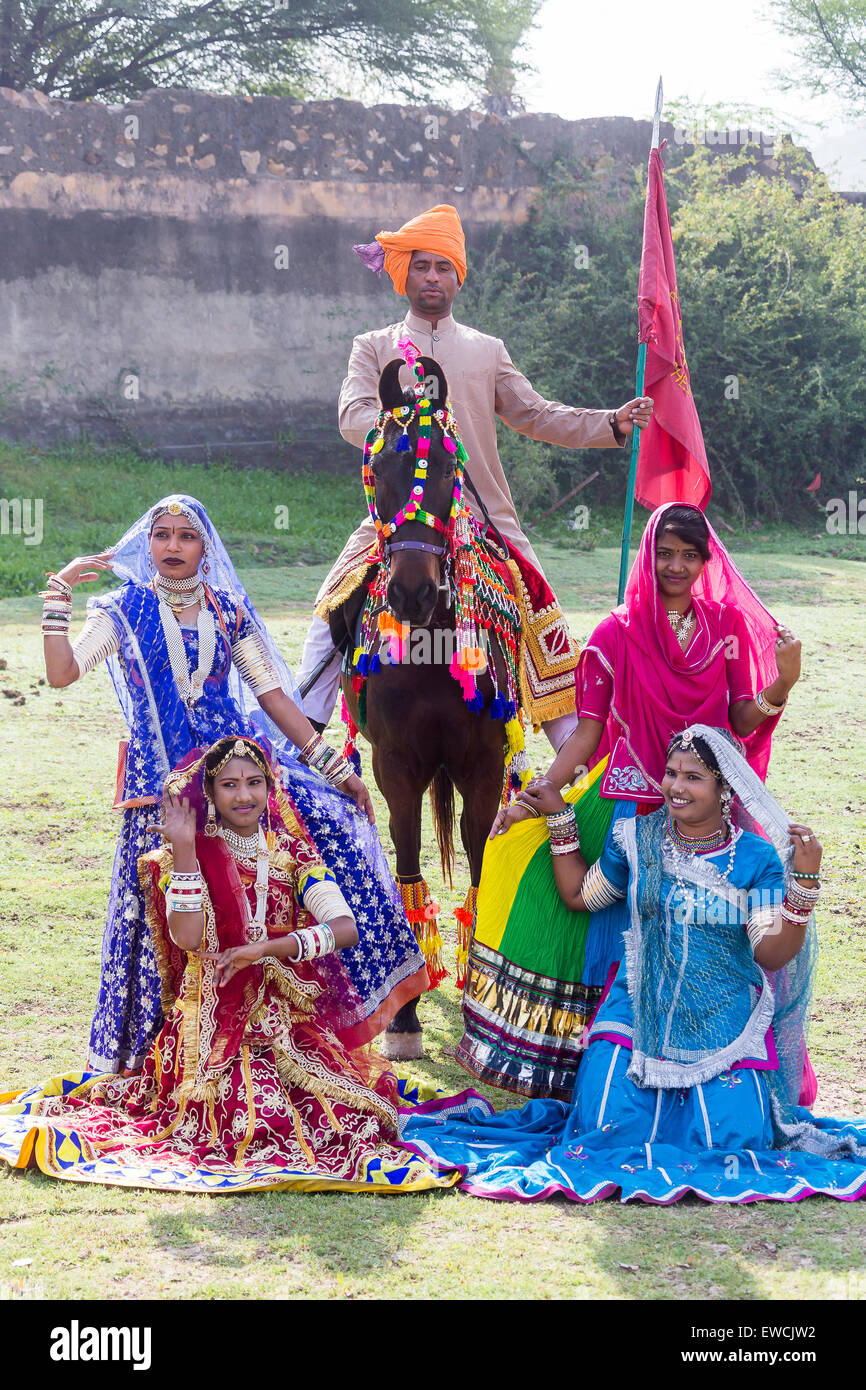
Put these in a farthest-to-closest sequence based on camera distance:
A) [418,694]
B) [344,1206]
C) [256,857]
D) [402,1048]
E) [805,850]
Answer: [418,694]
[402,1048]
[256,857]
[805,850]
[344,1206]

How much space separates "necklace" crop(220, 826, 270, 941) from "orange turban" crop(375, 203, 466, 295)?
2272mm

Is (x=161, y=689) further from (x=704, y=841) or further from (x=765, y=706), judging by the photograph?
(x=765, y=706)

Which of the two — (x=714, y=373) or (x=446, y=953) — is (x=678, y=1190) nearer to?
(x=446, y=953)

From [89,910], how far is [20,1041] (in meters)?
1.29

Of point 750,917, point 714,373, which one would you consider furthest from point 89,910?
point 714,373

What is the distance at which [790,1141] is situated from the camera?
387cm

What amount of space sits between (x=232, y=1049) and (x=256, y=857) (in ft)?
1.70

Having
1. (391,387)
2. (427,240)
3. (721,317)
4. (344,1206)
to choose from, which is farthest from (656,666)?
(721,317)

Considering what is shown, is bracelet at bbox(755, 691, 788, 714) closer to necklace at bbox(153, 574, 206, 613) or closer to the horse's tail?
the horse's tail

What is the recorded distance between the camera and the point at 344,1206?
3.54 meters

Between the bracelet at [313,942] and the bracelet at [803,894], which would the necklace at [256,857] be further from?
the bracelet at [803,894]

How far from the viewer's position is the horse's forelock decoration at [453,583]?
438cm

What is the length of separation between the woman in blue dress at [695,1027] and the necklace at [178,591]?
1.40 m

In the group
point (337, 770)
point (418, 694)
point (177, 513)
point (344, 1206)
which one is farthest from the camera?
point (418, 694)
